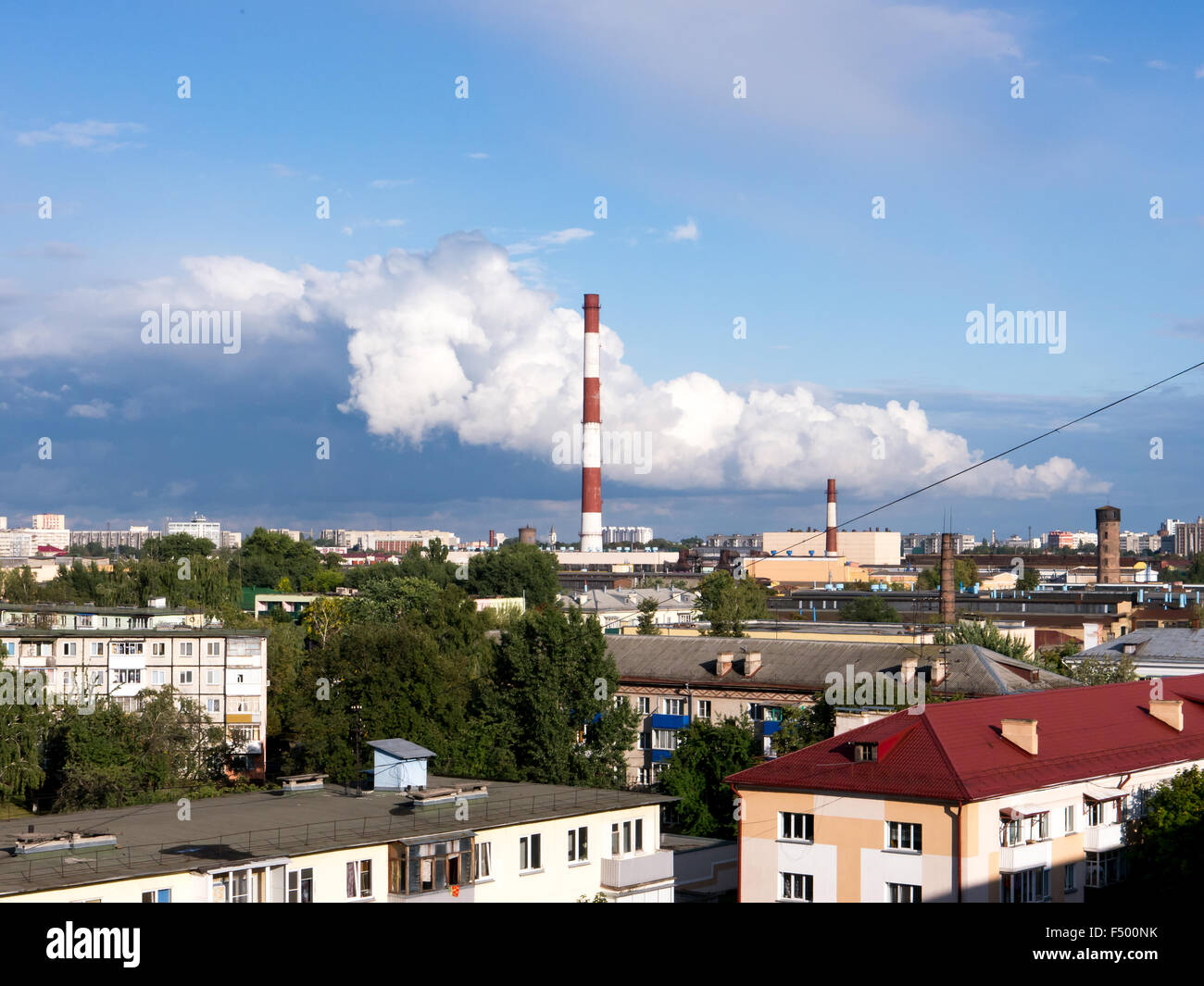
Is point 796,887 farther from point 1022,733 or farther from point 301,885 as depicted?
point 301,885

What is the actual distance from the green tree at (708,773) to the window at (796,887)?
8.15 metres

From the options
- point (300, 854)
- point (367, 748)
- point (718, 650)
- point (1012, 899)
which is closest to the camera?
point (300, 854)

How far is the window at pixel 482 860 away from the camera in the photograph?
21797mm

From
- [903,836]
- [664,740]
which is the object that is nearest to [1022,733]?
[903,836]

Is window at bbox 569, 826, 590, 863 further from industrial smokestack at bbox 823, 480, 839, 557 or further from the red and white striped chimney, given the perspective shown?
industrial smokestack at bbox 823, 480, 839, 557

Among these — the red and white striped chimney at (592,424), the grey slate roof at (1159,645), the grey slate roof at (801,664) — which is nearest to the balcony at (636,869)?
the grey slate roof at (801,664)

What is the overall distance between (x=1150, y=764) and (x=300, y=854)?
Result: 17.7m

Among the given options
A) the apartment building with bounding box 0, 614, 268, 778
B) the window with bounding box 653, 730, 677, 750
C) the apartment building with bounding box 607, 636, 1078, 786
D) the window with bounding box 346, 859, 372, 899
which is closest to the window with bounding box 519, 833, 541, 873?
the window with bounding box 346, 859, 372, 899

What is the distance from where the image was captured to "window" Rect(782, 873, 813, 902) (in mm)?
24938

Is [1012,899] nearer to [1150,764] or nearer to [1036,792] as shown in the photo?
[1036,792]

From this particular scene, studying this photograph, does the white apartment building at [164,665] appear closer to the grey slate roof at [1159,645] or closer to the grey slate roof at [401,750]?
the grey slate roof at [401,750]

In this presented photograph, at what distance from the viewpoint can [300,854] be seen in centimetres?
1955

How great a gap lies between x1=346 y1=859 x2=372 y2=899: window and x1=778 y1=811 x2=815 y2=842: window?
8.64 metres
